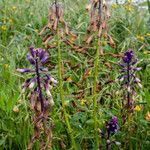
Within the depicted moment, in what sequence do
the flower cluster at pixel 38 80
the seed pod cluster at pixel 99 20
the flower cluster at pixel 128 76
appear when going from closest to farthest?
1. the flower cluster at pixel 38 80
2. the seed pod cluster at pixel 99 20
3. the flower cluster at pixel 128 76

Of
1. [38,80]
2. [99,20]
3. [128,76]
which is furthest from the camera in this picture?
[128,76]

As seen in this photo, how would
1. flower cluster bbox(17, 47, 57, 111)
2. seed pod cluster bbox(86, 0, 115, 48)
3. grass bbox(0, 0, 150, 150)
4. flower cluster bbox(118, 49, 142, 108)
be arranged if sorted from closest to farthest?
1. flower cluster bbox(17, 47, 57, 111)
2. seed pod cluster bbox(86, 0, 115, 48)
3. flower cluster bbox(118, 49, 142, 108)
4. grass bbox(0, 0, 150, 150)

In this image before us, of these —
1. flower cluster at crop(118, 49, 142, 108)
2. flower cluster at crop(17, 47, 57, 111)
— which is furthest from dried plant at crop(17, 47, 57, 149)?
flower cluster at crop(118, 49, 142, 108)

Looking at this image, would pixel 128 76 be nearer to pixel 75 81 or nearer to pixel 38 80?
pixel 38 80

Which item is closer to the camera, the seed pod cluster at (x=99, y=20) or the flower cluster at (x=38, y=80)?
the flower cluster at (x=38, y=80)

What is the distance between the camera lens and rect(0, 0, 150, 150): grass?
290 cm

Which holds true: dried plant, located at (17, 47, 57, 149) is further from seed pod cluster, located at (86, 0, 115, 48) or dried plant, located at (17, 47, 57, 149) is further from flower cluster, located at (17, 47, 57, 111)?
seed pod cluster, located at (86, 0, 115, 48)

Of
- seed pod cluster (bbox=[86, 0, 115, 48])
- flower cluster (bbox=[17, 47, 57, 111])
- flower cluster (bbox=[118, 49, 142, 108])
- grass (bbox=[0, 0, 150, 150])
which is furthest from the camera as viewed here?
grass (bbox=[0, 0, 150, 150])

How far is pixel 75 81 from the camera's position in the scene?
381cm

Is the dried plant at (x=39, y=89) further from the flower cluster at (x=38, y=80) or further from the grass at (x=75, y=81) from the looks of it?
the grass at (x=75, y=81)

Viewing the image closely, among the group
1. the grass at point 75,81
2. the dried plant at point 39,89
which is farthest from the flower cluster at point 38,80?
the grass at point 75,81

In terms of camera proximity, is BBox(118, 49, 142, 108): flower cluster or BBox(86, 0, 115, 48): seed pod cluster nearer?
BBox(86, 0, 115, 48): seed pod cluster

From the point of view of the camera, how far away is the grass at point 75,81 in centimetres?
290

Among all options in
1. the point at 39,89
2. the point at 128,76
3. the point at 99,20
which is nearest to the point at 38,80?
the point at 39,89
